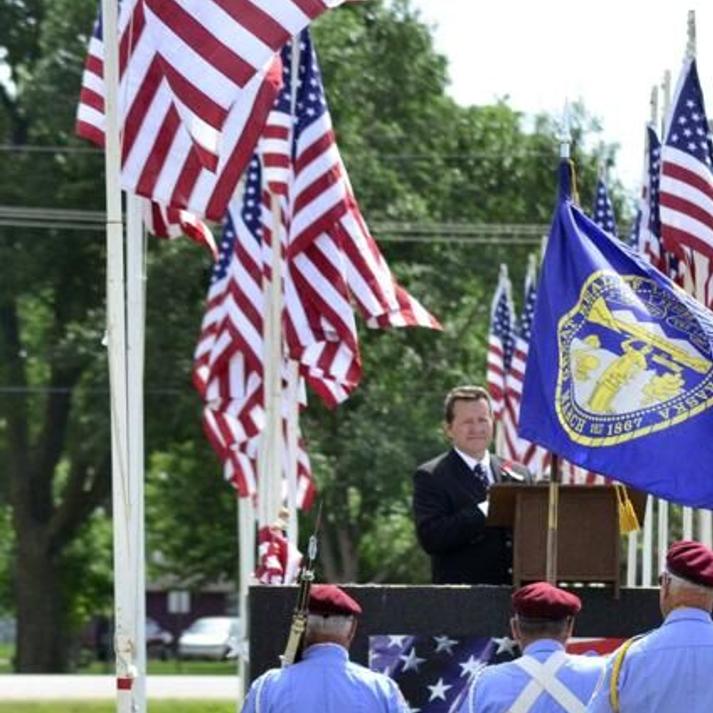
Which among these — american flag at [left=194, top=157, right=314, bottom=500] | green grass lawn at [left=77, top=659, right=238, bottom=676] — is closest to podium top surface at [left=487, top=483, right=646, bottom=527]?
american flag at [left=194, top=157, right=314, bottom=500]

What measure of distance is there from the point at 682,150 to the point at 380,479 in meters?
26.7

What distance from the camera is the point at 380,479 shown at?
42.8 meters

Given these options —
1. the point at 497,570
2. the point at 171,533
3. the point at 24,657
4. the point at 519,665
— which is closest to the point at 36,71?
the point at 24,657

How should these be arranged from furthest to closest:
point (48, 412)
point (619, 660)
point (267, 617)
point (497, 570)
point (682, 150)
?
point (48, 412), point (682, 150), point (497, 570), point (267, 617), point (619, 660)

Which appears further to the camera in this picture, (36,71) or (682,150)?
(36,71)

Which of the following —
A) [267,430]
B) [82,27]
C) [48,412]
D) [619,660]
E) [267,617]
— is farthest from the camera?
[48,412]

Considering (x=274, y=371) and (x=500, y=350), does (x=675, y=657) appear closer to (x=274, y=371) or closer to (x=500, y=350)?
(x=274, y=371)


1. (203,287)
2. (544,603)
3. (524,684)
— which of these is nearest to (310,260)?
(544,603)

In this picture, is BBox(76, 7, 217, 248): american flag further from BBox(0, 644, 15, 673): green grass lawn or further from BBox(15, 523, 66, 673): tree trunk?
BBox(0, 644, 15, 673): green grass lawn

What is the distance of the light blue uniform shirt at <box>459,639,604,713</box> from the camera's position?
337 inches

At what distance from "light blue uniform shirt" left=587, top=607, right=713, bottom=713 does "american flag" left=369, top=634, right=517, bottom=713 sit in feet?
8.58

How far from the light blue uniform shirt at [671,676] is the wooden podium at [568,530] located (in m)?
2.48

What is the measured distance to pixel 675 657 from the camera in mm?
8102

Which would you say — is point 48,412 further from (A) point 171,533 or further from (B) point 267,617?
(B) point 267,617
